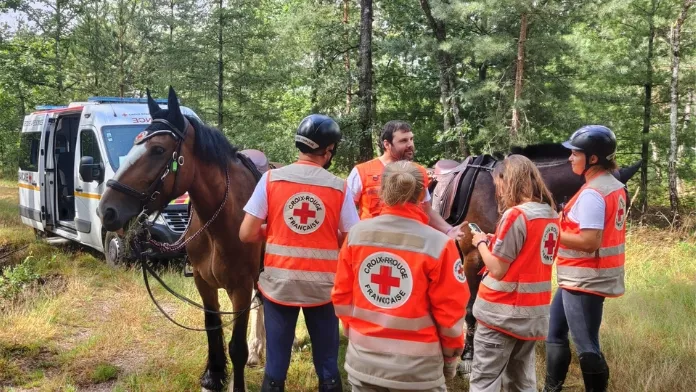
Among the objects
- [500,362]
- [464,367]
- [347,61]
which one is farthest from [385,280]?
[347,61]

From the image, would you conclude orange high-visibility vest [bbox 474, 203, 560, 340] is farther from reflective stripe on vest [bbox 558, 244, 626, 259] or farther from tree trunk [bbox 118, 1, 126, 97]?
tree trunk [bbox 118, 1, 126, 97]

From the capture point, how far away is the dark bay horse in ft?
14.6

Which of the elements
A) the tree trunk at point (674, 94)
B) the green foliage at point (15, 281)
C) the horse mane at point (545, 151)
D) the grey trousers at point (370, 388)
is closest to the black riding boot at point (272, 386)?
the grey trousers at point (370, 388)

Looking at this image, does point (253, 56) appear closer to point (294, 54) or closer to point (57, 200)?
point (294, 54)

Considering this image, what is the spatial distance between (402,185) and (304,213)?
715 mm

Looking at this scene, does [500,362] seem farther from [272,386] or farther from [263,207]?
[263,207]

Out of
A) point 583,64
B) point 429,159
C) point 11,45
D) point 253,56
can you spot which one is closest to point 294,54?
point 253,56

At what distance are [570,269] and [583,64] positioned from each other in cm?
1172

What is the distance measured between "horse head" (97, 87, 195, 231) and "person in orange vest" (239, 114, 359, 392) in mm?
743

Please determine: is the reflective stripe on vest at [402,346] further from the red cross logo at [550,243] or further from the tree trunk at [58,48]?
the tree trunk at [58,48]

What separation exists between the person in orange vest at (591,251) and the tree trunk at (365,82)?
9.44m

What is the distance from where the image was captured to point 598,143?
3.24m

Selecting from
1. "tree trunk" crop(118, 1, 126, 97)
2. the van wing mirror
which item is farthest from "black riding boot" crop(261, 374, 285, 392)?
"tree trunk" crop(118, 1, 126, 97)

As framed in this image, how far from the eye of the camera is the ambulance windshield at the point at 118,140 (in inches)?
304
